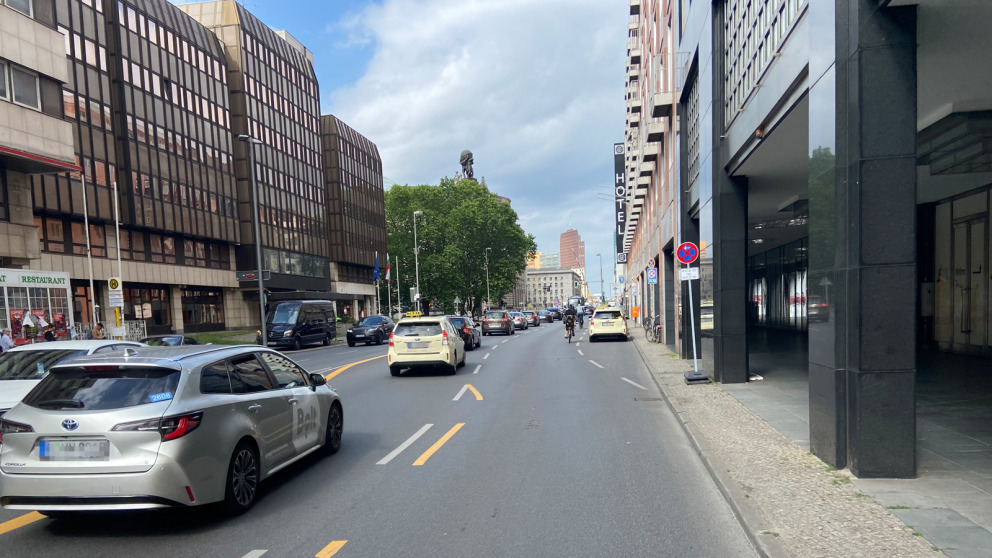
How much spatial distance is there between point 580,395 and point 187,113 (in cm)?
4206

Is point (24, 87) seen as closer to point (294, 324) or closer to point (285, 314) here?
point (285, 314)

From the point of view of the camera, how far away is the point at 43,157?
25.5m

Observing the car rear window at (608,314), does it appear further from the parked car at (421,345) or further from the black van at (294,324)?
the black van at (294,324)

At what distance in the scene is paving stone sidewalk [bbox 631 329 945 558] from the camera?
4.26 m

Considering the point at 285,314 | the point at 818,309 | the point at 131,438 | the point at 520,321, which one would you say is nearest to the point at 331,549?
the point at 131,438

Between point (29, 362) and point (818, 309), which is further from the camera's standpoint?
point (29, 362)

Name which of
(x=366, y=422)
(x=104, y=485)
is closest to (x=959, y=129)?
(x=366, y=422)

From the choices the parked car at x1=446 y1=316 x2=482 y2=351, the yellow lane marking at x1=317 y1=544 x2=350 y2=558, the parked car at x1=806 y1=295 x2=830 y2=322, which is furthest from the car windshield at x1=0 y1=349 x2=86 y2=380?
the parked car at x1=446 y1=316 x2=482 y2=351

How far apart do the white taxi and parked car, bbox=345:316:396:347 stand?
12.7m

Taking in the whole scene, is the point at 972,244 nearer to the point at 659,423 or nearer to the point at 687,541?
the point at 659,423

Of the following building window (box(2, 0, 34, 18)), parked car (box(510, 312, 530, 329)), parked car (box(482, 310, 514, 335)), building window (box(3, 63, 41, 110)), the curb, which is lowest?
parked car (box(510, 312, 530, 329))

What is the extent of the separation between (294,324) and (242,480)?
27.8 meters

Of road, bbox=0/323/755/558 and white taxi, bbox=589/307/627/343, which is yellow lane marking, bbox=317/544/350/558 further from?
white taxi, bbox=589/307/627/343

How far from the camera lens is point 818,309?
259 inches
